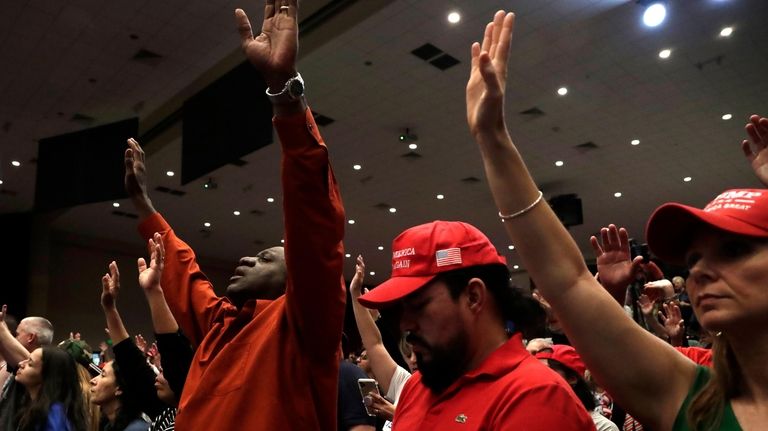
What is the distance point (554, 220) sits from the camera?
1.25 meters

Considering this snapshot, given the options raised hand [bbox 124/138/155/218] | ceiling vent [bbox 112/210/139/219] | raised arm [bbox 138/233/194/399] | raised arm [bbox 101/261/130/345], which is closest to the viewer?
raised arm [bbox 138/233/194/399]

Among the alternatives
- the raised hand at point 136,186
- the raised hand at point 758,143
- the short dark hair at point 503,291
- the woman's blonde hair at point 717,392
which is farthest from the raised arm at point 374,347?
the woman's blonde hair at point 717,392

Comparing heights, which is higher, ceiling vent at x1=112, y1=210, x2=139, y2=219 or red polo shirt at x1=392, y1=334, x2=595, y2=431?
ceiling vent at x1=112, y1=210, x2=139, y2=219

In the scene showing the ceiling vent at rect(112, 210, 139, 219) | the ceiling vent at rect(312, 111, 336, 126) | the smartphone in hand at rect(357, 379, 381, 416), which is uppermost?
the ceiling vent at rect(312, 111, 336, 126)

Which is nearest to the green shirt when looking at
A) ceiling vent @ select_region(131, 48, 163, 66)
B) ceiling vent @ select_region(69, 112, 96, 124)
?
ceiling vent @ select_region(131, 48, 163, 66)

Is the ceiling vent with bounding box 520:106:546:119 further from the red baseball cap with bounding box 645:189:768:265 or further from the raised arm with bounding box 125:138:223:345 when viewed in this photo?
the red baseball cap with bounding box 645:189:768:265

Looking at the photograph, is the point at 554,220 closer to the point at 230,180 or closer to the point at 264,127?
the point at 264,127

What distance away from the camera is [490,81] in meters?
1.26

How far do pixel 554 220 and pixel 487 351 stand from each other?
18.9 inches

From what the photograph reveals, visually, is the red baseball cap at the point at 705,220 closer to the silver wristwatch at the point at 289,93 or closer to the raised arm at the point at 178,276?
the silver wristwatch at the point at 289,93

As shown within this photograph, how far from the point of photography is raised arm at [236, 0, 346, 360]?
1.46 metres

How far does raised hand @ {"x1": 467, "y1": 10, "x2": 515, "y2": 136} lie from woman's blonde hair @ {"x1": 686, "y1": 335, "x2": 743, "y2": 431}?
61cm

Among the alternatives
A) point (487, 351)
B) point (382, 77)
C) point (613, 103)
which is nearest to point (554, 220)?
point (487, 351)

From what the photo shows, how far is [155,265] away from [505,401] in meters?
1.73
